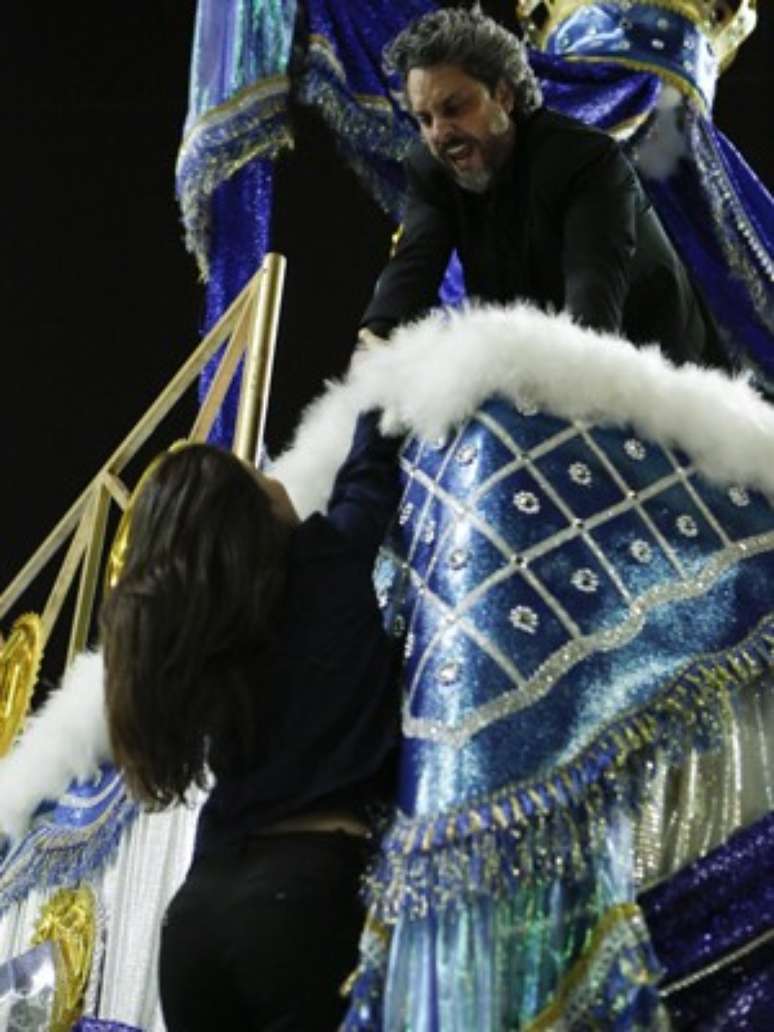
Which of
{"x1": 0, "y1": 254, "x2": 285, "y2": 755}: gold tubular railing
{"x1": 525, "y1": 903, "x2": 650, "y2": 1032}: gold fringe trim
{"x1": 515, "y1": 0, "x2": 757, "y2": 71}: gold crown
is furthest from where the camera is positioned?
{"x1": 515, "y1": 0, "x2": 757, "y2": 71}: gold crown

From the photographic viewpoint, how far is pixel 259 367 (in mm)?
3105

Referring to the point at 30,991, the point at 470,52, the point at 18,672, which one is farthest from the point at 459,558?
the point at 18,672

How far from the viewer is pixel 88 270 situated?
5.64 m

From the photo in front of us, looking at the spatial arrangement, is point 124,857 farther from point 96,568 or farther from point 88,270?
point 88,270

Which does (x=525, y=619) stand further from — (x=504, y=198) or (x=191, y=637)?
(x=504, y=198)

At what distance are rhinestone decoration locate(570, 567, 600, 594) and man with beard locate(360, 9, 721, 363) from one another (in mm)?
485

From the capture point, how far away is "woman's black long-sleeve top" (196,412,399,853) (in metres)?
2.02

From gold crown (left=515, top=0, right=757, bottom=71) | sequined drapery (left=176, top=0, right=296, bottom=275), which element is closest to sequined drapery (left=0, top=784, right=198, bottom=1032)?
sequined drapery (left=176, top=0, right=296, bottom=275)

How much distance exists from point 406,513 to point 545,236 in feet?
1.69

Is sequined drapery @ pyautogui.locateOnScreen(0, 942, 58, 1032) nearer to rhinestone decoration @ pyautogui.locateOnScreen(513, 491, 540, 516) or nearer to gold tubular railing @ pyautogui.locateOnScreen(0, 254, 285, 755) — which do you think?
gold tubular railing @ pyautogui.locateOnScreen(0, 254, 285, 755)

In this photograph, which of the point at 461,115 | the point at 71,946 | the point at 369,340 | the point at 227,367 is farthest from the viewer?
the point at 227,367

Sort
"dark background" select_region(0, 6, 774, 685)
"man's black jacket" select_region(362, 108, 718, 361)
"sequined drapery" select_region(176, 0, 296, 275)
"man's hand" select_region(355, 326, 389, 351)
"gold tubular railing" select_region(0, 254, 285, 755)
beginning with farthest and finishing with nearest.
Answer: "dark background" select_region(0, 6, 774, 685) → "sequined drapery" select_region(176, 0, 296, 275) → "gold tubular railing" select_region(0, 254, 285, 755) → "man's black jacket" select_region(362, 108, 718, 361) → "man's hand" select_region(355, 326, 389, 351)

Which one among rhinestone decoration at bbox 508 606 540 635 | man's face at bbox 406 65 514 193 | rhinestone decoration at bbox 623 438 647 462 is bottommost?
rhinestone decoration at bbox 508 606 540 635

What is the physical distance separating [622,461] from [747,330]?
1.02 m
